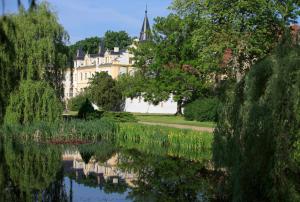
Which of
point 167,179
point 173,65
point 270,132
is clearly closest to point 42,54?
point 167,179

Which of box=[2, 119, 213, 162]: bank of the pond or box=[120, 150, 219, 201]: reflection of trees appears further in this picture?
box=[2, 119, 213, 162]: bank of the pond

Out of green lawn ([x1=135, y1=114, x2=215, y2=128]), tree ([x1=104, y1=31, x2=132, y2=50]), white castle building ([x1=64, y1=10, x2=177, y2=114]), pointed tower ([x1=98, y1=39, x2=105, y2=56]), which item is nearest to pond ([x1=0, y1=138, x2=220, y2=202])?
green lawn ([x1=135, y1=114, x2=215, y2=128])

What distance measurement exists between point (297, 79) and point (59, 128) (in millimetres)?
18816

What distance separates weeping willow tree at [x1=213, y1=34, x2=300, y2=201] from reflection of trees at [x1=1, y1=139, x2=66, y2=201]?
507 cm

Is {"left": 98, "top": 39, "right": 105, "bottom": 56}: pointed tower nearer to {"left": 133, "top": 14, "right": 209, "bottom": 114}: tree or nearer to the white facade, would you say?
the white facade

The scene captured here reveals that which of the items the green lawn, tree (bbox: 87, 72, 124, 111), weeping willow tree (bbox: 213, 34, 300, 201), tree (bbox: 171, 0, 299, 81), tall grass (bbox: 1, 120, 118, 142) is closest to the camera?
weeping willow tree (bbox: 213, 34, 300, 201)

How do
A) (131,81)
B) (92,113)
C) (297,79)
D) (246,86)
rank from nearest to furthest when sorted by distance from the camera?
(297,79) < (246,86) < (92,113) < (131,81)

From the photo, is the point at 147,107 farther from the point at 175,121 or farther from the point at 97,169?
the point at 97,169

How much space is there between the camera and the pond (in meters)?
12.5

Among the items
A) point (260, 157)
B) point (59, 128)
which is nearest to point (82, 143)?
point (59, 128)

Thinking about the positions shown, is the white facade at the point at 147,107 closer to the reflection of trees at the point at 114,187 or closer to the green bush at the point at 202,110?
the green bush at the point at 202,110

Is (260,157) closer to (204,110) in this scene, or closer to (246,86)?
(246,86)

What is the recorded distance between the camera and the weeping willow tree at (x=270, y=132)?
7895mm

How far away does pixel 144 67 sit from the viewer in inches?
1873
